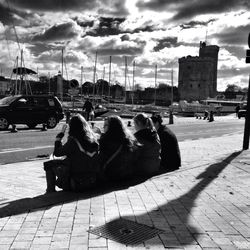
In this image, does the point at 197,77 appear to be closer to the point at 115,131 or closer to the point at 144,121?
the point at 144,121

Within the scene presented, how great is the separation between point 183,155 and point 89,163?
5.82m

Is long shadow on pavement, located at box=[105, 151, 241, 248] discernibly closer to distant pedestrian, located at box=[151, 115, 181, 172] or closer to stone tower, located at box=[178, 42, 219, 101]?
distant pedestrian, located at box=[151, 115, 181, 172]

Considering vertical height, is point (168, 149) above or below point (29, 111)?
above

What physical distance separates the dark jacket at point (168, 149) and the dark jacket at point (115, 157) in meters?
1.51

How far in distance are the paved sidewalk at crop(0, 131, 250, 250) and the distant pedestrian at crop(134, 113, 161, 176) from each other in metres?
0.27

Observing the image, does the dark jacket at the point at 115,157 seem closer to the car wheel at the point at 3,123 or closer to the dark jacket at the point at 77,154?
the dark jacket at the point at 77,154

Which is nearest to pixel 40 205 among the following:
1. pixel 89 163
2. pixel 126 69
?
pixel 89 163

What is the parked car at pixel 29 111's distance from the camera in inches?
832

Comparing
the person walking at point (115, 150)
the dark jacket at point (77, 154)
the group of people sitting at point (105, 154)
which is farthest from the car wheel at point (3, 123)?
the dark jacket at point (77, 154)

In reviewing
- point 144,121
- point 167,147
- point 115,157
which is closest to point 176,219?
point 115,157

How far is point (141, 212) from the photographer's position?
17.3 feet

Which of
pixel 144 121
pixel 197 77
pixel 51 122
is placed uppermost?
pixel 197 77

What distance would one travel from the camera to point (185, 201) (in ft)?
19.3

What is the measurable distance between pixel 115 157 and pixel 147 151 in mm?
890
